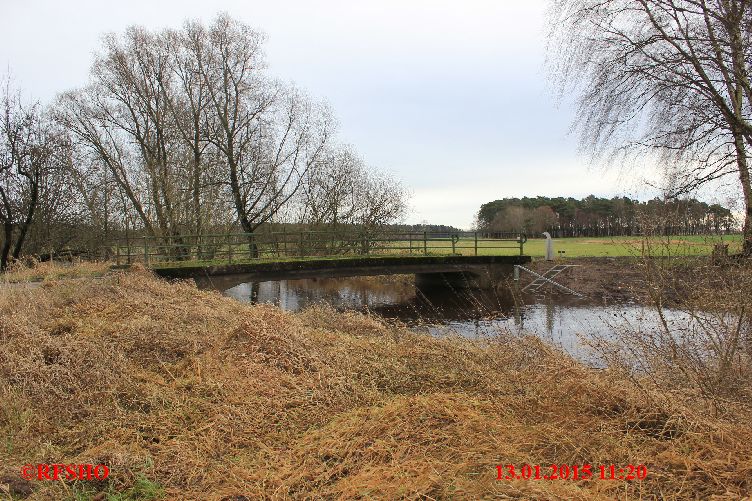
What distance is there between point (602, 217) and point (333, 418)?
64.9 metres

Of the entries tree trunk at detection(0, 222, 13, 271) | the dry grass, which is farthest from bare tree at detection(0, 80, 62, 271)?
the dry grass

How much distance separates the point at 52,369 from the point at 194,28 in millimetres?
23207

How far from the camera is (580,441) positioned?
3221mm

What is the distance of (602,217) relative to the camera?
202 feet

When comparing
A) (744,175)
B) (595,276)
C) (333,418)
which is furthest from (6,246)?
(595,276)

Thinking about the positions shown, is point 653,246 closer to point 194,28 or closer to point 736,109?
point 736,109

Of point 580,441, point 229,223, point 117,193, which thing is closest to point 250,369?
point 580,441

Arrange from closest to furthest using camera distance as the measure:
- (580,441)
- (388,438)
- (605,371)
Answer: (580,441) → (388,438) → (605,371)

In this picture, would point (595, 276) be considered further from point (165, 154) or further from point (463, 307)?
point (165, 154)

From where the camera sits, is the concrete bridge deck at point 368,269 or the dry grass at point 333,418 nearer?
the dry grass at point 333,418

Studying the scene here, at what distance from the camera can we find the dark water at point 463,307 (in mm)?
11338

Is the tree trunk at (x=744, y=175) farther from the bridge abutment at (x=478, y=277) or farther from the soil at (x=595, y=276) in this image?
the bridge abutment at (x=478, y=277)

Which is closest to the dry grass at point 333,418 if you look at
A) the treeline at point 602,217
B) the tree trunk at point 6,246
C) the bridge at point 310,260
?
the treeline at point 602,217

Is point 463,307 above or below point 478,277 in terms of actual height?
below
